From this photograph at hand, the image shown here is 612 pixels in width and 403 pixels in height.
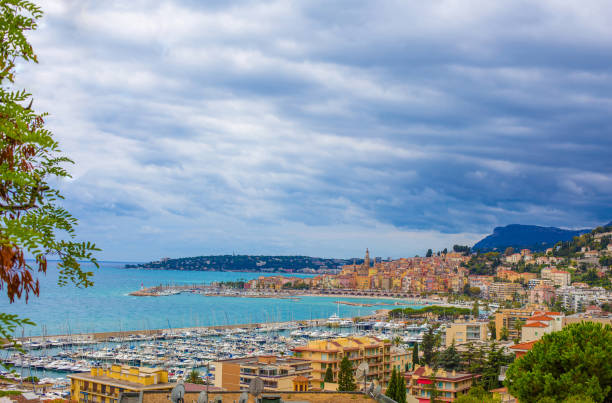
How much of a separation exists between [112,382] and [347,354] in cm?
978

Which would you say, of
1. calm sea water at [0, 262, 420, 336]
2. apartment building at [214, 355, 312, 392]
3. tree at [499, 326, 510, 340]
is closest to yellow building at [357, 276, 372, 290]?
calm sea water at [0, 262, 420, 336]

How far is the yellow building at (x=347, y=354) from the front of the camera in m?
22.1

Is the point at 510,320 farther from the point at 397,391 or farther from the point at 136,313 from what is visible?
the point at 136,313

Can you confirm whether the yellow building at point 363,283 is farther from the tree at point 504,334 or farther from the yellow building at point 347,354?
the yellow building at point 347,354

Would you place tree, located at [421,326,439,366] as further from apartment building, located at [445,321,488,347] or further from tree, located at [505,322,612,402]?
tree, located at [505,322,612,402]

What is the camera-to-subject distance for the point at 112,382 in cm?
1584

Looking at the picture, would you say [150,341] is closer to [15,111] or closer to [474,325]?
[474,325]

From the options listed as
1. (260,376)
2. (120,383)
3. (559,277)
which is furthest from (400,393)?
(559,277)

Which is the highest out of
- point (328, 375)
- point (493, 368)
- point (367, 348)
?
point (367, 348)

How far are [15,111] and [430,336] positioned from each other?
108 ft

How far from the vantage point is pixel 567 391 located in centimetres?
869

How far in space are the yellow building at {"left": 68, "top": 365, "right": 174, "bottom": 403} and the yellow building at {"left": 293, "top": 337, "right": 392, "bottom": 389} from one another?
6.56 meters

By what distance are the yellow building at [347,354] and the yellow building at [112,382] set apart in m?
6.56

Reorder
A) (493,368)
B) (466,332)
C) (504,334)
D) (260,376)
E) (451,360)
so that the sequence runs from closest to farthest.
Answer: (260,376) → (493,368) → (451,360) → (466,332) → (504,334)
